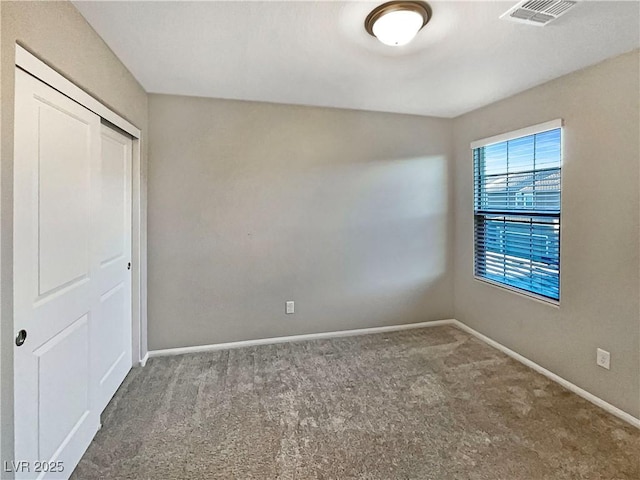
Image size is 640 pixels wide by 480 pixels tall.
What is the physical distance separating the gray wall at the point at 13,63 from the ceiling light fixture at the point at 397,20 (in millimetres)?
1531

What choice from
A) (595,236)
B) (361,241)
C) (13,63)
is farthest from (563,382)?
(13,63)

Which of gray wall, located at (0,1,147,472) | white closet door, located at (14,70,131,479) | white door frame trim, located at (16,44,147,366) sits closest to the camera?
gray wall, located at (0,1,147,472)

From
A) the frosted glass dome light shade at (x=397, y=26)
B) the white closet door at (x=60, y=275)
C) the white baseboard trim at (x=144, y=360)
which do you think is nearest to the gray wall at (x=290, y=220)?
the white baseboard trim at (x=144, y=360)

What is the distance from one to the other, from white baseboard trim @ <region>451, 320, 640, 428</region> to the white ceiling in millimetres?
2382

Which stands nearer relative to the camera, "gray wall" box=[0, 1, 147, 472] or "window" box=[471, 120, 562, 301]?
"gray wall" box=[0, 1, 147, 472]

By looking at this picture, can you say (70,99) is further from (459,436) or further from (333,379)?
(459,436)

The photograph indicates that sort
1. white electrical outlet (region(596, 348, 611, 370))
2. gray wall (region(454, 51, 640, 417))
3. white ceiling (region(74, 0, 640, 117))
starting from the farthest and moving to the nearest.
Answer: white electrical outlet (region(596, 348, 611, 370)) < gray wall (region(454, 51, 640, 417)) < white ceiling (region(74, 0, 640, 117))

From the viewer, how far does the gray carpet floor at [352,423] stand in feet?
5.84

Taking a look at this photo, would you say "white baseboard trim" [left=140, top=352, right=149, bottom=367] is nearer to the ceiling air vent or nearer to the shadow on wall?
the shadow on wall

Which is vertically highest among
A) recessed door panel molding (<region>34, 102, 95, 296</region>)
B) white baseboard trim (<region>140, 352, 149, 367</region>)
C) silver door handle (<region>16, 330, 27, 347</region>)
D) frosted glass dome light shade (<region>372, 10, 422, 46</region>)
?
frosted glass dome light shade (<region>372, 10, 422, 46</region>)

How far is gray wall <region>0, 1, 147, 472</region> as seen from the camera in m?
1.24

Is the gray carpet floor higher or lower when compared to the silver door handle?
lower

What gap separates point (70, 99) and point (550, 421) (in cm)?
340

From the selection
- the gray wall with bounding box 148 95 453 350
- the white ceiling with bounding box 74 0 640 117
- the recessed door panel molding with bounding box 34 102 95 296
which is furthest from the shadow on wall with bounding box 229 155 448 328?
the recessed door panel molding with bounding box 34 102 95 296
